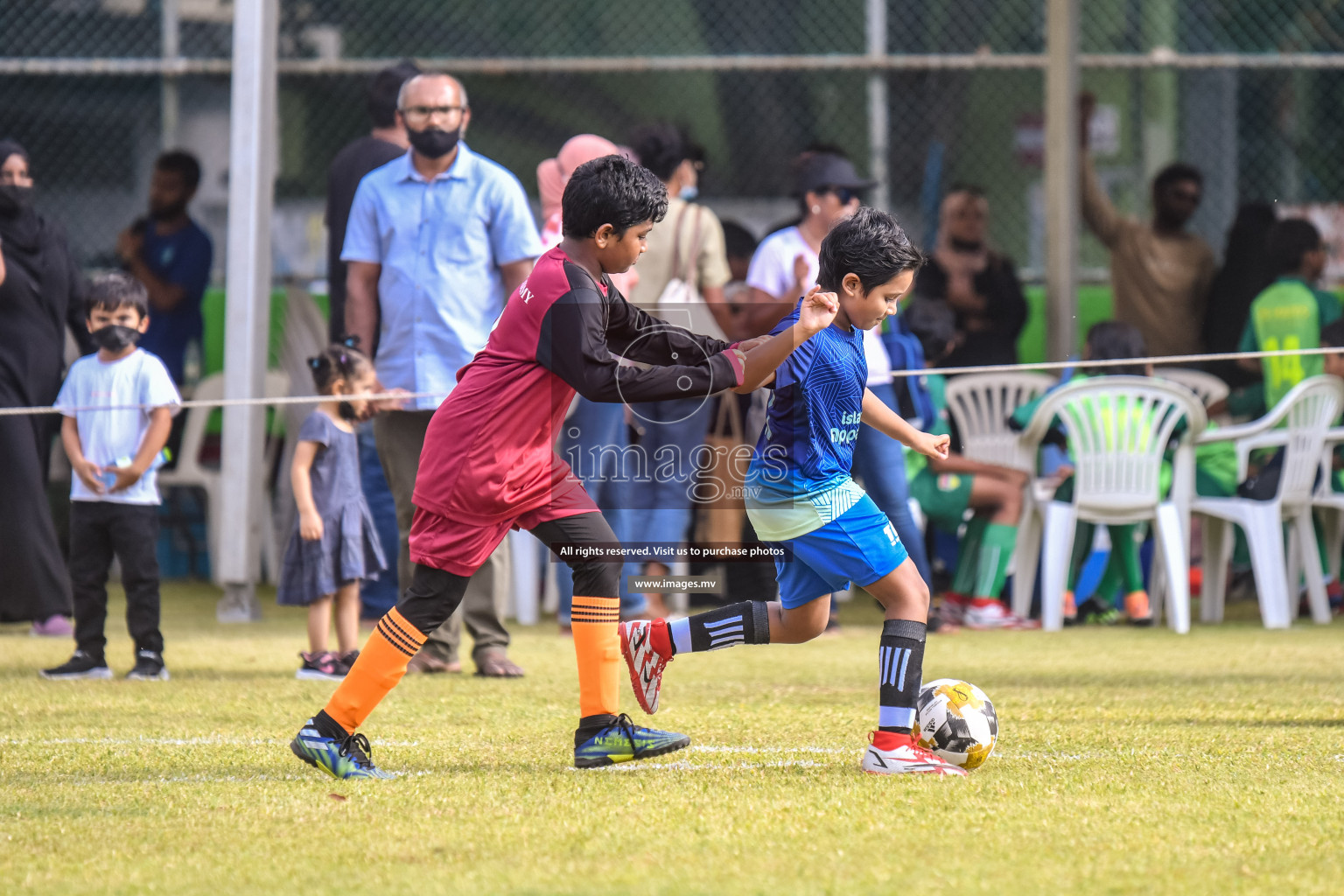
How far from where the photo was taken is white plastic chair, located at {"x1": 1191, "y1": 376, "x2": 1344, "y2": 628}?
7906 millimetres

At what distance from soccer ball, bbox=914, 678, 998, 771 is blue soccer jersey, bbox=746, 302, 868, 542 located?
1.77 feet

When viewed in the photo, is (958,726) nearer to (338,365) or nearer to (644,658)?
(644,658)

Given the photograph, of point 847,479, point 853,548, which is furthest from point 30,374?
point 853,548

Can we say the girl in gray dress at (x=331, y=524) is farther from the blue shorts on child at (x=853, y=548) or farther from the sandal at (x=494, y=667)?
the blue shorts on child at (x=853, y=548)

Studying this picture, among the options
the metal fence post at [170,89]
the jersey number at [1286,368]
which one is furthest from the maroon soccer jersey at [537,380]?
the metal fence post at [170,89]

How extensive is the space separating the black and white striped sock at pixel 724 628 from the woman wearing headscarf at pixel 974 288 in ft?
17.6

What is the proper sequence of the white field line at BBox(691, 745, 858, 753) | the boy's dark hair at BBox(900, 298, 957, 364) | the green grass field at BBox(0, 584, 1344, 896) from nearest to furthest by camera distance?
the green grass field at BBox(0, 584, 1344, 896) < the white field line at BBox(691, 745, 858, 753) < the boy's dark hair at BBox(900, 298, 957, 364)

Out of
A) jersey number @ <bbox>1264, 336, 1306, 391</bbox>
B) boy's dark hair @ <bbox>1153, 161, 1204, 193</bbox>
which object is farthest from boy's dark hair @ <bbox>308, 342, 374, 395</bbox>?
boy's dark hair @ <bbox>1153, 161, 1204, 193</bbox>

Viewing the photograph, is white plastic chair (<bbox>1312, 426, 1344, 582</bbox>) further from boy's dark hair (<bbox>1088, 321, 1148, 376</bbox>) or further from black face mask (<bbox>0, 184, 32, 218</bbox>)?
black face mask (<bbox>0, 184, 32, 218</bbox>)

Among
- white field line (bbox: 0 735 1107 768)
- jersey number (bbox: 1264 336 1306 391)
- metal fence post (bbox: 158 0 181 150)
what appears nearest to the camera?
white field line (bbox: 0 735 1107 768)

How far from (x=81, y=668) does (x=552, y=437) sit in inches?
111

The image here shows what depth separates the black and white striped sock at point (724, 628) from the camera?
173 inches

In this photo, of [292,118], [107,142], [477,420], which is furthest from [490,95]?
[477,420]

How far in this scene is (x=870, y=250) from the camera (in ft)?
13.6
